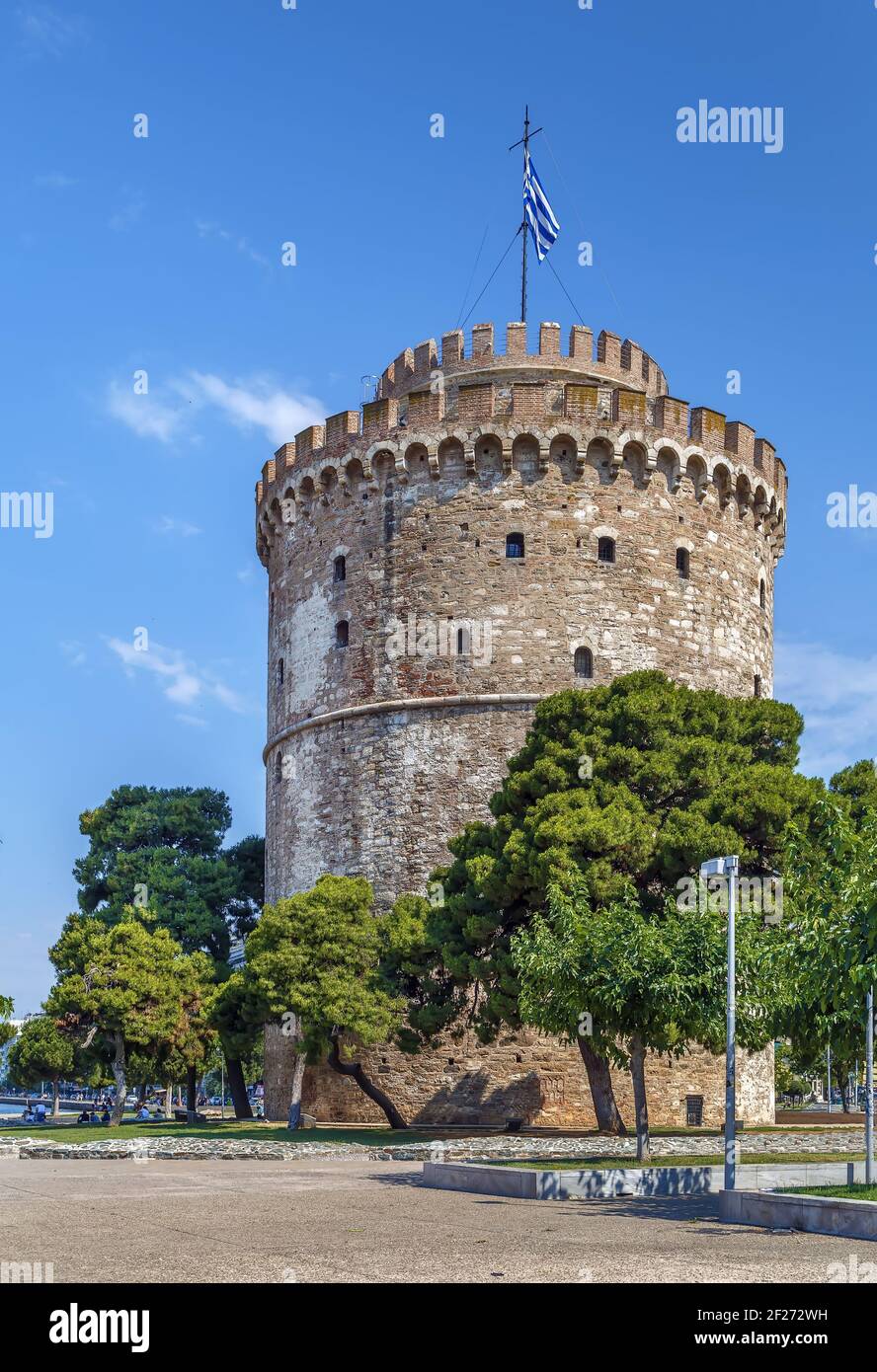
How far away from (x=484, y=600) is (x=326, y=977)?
8.70 metres

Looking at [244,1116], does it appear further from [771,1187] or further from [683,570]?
[771,1187]

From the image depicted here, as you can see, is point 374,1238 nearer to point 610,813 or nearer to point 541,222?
point 610,813

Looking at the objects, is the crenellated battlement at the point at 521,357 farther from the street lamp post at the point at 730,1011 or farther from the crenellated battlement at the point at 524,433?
the street lamp post at the point at 730,1011

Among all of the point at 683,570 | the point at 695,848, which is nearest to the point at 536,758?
the point at 695,848

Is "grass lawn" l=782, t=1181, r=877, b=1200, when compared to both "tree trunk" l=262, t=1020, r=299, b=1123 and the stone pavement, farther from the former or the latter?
"tree trunk" l=262, t=1020, r=299, b=1123

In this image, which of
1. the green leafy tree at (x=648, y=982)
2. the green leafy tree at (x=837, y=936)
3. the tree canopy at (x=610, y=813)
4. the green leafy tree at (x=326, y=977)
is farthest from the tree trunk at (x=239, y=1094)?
the green leafy tree at (x=837, y=936)

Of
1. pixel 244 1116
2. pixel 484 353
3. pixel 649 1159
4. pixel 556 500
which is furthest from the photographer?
pixel 244 1116

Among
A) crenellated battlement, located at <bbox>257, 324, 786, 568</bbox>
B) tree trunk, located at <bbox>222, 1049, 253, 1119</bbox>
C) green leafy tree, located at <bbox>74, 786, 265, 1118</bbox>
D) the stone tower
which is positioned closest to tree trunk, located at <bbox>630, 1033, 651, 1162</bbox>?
the stone tower

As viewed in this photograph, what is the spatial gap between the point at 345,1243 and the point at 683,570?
2277 centimetres

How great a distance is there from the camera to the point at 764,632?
33531 millimetres

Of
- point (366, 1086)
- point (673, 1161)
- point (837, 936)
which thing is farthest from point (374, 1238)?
point (366, 1086)

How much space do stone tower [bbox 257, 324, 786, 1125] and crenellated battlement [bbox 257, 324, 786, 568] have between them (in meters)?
0.05

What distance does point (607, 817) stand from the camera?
22.9m

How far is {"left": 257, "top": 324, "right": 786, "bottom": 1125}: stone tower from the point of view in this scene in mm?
29453
